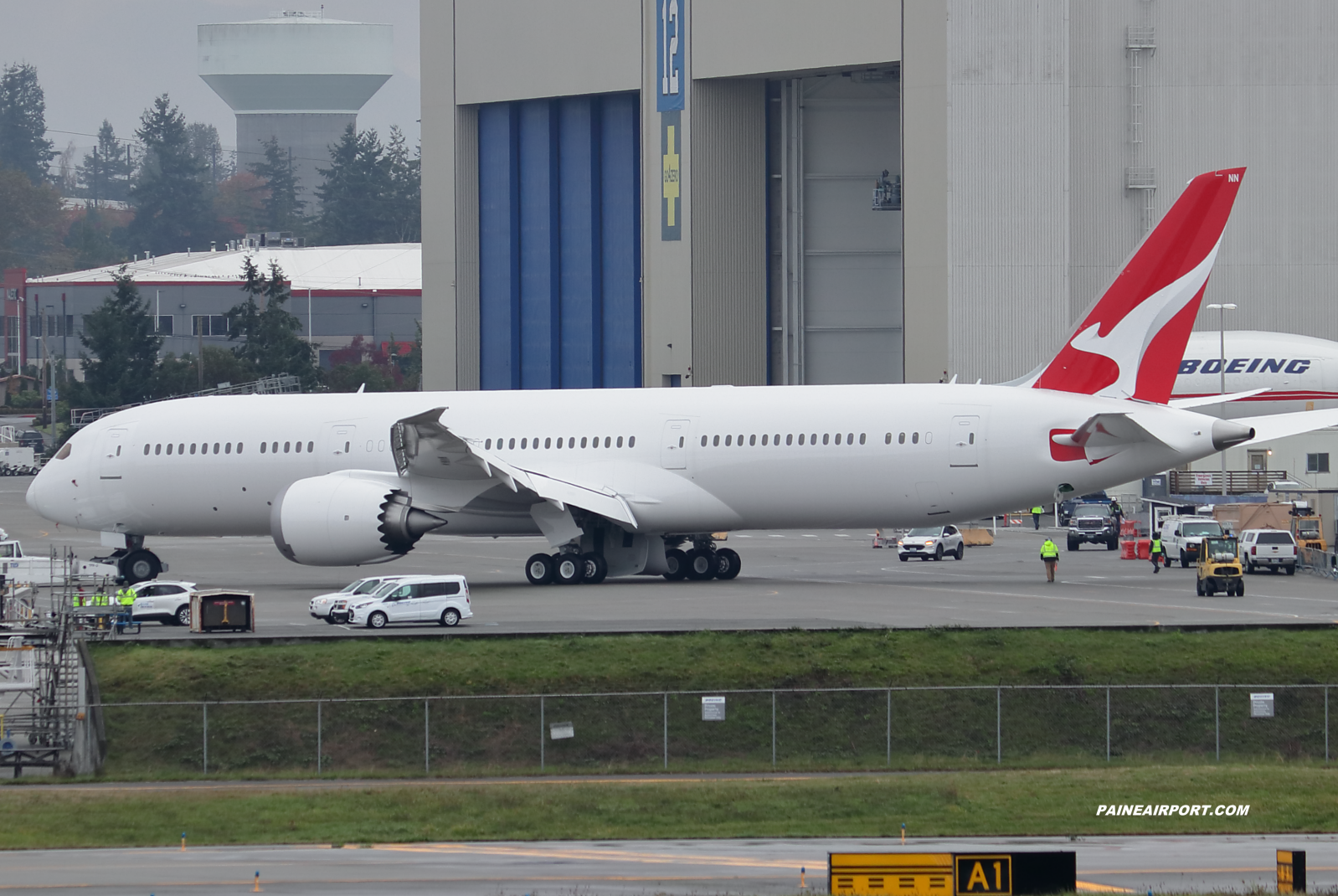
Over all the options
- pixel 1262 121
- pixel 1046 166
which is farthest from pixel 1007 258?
pixel 1262 121

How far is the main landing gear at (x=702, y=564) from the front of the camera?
43156 millimetres

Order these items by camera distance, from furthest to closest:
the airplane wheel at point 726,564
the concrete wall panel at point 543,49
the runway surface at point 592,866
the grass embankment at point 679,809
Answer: the concrete wall panel at point 543,49
the airplane wheel at point 726,564
the grass embankment at point 679,809
the runway surface at point 592,866

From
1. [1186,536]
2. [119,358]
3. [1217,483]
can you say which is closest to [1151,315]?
[1186,536]

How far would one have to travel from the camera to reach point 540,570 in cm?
4203

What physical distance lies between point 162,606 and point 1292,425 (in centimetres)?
2341

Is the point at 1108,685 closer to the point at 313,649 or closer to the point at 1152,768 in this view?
the point at 1152,768

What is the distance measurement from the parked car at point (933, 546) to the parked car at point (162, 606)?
22492 mm

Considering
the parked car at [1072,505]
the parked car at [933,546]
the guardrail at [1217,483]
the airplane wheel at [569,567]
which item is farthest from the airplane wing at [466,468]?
the guardrail at [1217,483]

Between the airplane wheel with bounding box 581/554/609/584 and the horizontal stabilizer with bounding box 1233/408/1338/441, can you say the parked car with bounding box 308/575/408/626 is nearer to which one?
the airplane wheel with bounding box 581/554/609/584

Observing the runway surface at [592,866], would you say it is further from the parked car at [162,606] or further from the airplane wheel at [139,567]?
the airplane wheel at [139,567]

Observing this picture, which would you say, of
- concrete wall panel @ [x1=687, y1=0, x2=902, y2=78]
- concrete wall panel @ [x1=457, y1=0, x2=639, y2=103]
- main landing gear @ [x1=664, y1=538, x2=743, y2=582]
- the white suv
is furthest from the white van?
concrete wall panel @ [x1=457, y1=0, x2=639, y2=103]

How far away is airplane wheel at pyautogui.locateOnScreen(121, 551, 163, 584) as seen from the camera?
44.9m

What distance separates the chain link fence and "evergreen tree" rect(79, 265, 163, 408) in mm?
86183

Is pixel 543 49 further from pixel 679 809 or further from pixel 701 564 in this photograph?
pixel 679 809
